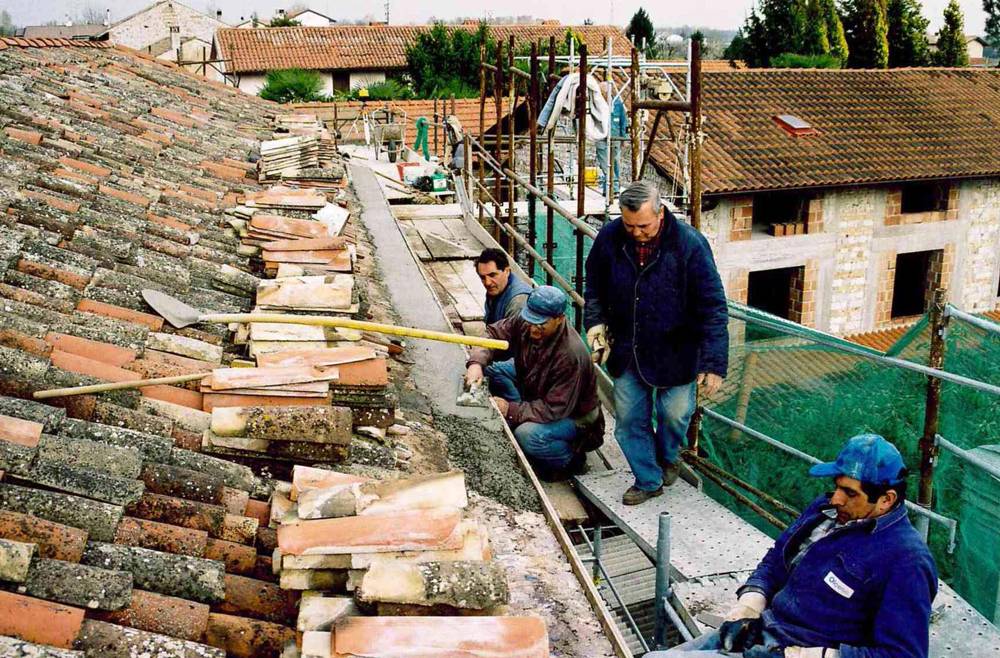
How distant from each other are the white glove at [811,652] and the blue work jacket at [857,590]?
0.03 m

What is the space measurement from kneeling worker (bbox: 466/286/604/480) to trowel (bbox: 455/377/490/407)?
1.41 feet

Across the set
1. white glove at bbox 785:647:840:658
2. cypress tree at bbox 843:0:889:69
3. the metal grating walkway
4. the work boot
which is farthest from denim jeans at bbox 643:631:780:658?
cypress tree at bbox 843:0:889:69

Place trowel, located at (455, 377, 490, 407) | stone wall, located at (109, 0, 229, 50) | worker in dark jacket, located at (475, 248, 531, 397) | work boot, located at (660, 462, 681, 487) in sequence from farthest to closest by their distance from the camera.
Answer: stone wall, located at (109, 0, 229, 50)
worker in dark jacket, located at (475, 248, 531, 397)
work boot, located at (660, 462, 681, 487)
trowel, located at (455, 377, 490, 407)

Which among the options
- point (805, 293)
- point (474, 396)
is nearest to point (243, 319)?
point (474, 396)

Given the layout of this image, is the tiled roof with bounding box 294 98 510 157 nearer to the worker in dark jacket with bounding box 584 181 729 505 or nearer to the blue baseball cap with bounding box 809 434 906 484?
the worker in dark jacket with bounding box 584 181 729 505

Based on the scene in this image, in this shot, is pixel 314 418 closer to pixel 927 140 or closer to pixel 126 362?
pixel 126 362

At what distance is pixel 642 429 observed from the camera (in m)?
4.92

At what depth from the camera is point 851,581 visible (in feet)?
9.75

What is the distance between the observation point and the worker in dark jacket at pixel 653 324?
4535 mm

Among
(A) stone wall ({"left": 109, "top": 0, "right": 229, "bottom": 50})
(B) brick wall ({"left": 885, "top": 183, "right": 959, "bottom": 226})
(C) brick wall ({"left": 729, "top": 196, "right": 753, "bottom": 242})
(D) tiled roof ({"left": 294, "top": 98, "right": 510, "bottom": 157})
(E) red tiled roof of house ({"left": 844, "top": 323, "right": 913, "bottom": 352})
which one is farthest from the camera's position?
(A) stone wall ({"left": 109, "top": 0, "right": 229, "bottom": 50})

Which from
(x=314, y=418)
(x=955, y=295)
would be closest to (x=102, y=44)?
(x=314, y=418)

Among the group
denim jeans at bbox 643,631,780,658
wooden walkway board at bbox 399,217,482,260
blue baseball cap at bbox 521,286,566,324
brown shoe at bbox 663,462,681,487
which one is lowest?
brown shoe at bbox 663,462,681,487

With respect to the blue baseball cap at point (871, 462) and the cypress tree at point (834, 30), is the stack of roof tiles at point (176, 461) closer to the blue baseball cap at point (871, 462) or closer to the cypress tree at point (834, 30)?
the blue baseball cap at point (871, 462)

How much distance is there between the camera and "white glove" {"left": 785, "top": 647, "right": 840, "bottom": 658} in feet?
9.55
